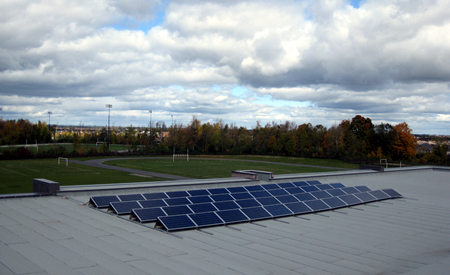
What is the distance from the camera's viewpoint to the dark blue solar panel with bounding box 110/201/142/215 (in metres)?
14.5

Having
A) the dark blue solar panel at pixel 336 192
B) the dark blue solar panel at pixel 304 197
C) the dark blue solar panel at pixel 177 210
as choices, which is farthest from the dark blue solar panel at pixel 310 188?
the dark blue solar panel at pixel 177 210

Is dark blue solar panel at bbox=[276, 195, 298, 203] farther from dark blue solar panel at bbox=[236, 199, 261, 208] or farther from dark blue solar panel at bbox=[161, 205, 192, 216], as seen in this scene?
dark blue solar panel at bbox=[161, 205, 192, 216]

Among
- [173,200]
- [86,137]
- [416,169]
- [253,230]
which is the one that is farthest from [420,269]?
[86,137]

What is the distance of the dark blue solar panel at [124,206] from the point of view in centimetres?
1447

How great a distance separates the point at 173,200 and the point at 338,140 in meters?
108

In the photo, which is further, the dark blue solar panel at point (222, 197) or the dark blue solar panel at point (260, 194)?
the dark blue solar panel at point (260, 194)

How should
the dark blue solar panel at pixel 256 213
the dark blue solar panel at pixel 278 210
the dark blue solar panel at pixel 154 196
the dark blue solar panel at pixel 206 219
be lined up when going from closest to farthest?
1. the dark blue solar panel at pixel 206 219
2. the dark blue solar panel at pixel 256 213
3. the dark blue solar panel at pixel 278 210
4. the dark blue solar panel at pixel 154 196

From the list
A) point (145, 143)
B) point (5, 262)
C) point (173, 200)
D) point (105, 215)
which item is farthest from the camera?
point (145, 143)

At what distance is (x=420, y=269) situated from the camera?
9.64 meters

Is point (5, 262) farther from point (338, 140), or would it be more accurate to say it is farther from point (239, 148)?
point (239, 148)

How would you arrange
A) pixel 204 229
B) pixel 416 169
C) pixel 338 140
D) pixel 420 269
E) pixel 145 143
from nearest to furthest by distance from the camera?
pixel 420 269 < pixel 204 229 < pixel 416 169 < pixel 338 140 < pixel 145 143

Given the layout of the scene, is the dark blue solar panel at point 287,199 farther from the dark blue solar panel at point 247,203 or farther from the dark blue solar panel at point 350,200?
the dark blue solar panel at point 350,200

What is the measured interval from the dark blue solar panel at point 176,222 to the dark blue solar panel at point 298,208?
575 cm

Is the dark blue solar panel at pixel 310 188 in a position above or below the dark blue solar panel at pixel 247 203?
above
